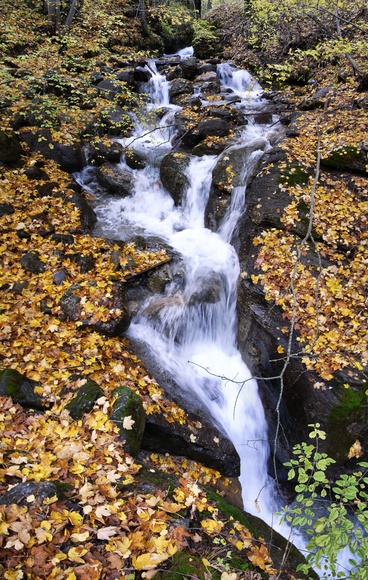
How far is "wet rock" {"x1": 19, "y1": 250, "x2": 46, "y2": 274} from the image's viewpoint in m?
6.43

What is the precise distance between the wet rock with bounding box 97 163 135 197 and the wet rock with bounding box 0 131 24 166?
228cm

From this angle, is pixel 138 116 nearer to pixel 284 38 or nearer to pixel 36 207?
pixel 36 207

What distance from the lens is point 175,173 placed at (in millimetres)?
9695

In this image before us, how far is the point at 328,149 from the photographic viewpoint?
7.98 meters

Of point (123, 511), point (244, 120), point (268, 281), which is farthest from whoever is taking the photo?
point (244, 120)

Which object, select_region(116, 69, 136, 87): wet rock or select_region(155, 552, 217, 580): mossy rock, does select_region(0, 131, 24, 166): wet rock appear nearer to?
select_region(116, 69, 136, 87): wet rock

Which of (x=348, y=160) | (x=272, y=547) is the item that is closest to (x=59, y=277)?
(x=272, y=547)

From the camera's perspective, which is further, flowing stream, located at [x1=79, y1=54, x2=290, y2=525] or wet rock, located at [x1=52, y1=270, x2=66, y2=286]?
wet rock, located at [x1=52, y1=270, x2=66, y2=286]

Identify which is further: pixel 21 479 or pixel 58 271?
pixel 58 271

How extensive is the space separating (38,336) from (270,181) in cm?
583

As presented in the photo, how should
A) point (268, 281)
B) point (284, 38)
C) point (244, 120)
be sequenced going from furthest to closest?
point (284, 38) < point (244, 120) < point (268, 281)

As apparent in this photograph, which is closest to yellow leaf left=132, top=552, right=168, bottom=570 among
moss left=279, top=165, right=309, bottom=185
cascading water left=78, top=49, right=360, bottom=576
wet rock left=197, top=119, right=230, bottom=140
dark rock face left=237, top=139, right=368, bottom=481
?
dark rock face left=237, top=139, right=368, bottom=481

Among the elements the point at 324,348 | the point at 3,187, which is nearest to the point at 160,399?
the point at 324,348

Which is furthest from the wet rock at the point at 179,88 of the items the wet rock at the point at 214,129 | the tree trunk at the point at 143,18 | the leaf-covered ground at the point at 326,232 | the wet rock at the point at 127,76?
the tree trunk at the point at 143,18
